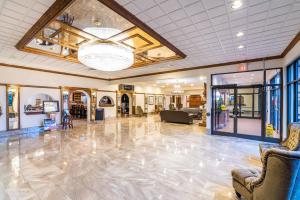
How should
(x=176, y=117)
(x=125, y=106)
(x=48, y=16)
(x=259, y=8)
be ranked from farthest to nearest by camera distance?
(x=125, y=106), (x=176, y=117), (x=48, y=16), (x=259, y=8)

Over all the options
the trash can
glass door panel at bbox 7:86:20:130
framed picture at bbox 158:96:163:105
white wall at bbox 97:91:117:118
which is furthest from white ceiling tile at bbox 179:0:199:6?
framed picture at bbox 158:96:163:105

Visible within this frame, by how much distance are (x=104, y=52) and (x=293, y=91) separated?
6273 millimetres

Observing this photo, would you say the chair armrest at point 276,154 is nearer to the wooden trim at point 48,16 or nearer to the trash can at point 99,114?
the wooden trim at point 48,16

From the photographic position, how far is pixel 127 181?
122 inches

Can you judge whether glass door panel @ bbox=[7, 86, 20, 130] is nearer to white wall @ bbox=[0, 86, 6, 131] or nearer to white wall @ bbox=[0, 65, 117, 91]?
white wall @ bbox=[0, 86, 6, 131]

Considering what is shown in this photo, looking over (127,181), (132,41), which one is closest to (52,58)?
(132,41)

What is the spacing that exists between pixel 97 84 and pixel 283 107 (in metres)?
→ 10.7

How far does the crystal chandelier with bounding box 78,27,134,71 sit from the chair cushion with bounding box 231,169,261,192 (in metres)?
3.62

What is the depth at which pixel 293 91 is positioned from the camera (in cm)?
529

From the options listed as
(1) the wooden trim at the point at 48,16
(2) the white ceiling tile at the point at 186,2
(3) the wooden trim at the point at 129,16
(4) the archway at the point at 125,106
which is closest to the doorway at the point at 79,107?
(4) the archway at the point at 125,106

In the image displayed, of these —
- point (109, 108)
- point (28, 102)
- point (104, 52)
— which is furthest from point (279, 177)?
point (109, 108)

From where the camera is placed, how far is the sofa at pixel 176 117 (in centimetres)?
1023

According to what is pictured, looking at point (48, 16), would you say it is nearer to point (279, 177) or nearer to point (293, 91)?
point (279, 177)

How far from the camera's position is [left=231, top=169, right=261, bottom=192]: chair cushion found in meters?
2.18
